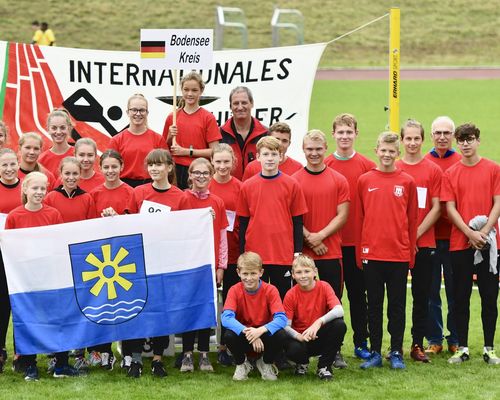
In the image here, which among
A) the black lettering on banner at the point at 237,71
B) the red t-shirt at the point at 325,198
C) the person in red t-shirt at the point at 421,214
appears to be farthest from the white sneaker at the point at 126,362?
the black lettering on banner at the point at 237,71

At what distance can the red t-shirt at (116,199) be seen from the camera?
28.3ft

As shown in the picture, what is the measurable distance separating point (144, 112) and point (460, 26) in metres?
36.1

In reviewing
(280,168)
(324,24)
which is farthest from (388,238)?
(324,24)

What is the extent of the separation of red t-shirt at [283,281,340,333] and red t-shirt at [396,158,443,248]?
3.56 ft

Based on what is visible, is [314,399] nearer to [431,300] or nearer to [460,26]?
[431,300]

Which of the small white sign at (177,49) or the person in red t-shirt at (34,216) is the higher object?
the small white sign at (177,49)

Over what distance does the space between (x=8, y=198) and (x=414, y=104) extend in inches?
869

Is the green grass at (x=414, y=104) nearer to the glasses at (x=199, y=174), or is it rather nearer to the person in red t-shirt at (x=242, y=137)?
the person in red t-shirt at (x=242, y=137)

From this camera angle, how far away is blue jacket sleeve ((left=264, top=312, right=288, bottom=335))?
816 cm

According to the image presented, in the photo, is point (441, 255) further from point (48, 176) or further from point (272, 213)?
point (48, 176)

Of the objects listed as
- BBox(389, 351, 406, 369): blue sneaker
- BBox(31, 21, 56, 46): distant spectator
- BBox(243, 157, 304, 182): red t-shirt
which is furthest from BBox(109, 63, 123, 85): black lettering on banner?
BBox(31, 21, 56, 46): distant spectator

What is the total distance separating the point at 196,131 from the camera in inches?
385

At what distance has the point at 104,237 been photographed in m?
8.35

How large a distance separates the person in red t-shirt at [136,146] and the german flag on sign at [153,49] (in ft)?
1.71
